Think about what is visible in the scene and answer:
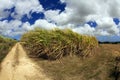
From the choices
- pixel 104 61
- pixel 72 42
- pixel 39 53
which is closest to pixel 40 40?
pixel 39 53

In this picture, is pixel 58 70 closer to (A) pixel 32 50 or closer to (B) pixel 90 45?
(B) pixel 90 45

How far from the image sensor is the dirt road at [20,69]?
593 inches

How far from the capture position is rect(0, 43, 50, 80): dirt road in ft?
49.4

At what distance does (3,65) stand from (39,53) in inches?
101

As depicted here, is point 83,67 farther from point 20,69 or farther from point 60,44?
point 20,69

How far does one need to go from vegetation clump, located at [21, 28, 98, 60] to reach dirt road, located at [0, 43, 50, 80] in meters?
1.10

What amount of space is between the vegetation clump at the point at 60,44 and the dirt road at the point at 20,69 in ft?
3.60

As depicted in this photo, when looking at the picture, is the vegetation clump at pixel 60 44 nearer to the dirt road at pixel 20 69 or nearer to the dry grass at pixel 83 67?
the dry grass at pixel 83 67

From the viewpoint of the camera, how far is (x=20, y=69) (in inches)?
656

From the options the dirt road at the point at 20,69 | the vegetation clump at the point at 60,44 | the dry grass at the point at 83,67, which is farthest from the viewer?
the vegetation clump at the point at 60,44

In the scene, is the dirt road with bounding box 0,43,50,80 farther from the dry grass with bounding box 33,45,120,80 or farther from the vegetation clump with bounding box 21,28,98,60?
the vegetation clump with bounding box 21,28,98,60

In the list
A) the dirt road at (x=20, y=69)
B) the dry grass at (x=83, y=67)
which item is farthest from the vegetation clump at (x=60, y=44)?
the dirt road at (x=20, y=69)

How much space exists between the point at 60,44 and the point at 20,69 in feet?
10.1

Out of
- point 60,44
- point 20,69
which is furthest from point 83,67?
point 20,69
